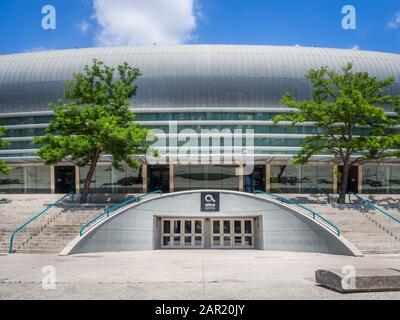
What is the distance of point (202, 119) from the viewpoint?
121ft

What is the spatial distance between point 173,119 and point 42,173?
42.9 ft

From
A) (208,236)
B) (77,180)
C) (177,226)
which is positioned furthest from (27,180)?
(208,236)

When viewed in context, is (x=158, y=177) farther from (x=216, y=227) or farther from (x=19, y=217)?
(x=19, y=217)

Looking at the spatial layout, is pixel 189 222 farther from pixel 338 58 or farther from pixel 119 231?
pixel 338 58

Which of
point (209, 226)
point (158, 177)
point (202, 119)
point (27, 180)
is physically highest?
point (202, 119)

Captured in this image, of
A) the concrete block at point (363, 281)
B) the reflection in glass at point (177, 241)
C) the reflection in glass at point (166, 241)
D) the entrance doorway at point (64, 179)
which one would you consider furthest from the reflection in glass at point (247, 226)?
the entrance doorway at point (64, 179)

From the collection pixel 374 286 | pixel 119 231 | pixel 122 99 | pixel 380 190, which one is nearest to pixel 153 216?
pixel 119 231

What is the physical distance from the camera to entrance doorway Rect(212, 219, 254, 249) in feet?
79.2

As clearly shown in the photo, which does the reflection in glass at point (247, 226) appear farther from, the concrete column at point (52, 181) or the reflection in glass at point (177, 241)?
the concrete column at point (52, 181)

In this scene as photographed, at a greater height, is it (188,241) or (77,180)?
(77,180)

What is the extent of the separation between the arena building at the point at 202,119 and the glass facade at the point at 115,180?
0.29ft

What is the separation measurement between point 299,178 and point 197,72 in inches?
527

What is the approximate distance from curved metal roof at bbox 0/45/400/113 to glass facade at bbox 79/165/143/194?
6.34m

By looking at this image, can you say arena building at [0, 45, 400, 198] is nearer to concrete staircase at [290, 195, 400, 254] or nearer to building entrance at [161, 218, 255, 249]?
building entrance at [161, 218, 255, 249]
